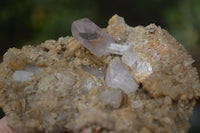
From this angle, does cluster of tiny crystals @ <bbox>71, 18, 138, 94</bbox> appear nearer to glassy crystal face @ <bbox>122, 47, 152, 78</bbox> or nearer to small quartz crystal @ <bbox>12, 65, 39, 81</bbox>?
glassy crystal face @ <bbox>122, 47, 152, 78</bbox>

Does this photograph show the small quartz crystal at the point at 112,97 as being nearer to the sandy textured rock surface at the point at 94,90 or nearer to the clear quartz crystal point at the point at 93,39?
the sandy textured rock surface at the point at 94,90

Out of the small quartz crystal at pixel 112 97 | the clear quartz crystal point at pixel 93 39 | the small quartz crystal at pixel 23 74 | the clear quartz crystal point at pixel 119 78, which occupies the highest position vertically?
the clear quartz crystal point at pixel 93 39

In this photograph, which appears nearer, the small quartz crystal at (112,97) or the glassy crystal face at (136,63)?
the small quartz crystal at (112,97)

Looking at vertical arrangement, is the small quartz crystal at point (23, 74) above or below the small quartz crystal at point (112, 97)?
above

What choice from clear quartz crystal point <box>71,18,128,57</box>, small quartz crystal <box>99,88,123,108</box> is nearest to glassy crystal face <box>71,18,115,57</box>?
clear quartz crystal point <box>71,18,128,57</box>

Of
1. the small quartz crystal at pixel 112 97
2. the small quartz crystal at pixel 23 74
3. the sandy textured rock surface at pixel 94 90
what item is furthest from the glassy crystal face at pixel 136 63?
the small quartz crystal at pixel 23 74

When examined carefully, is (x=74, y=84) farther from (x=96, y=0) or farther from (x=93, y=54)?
(x=96, y=0)

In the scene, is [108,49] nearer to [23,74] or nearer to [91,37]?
[91,37]
